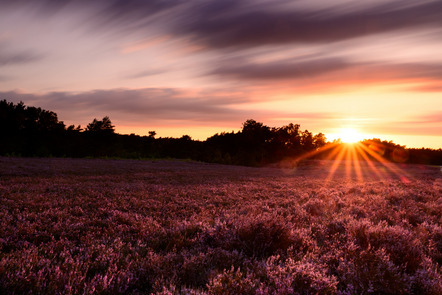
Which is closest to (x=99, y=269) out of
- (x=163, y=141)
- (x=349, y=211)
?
(x=349, y=211)

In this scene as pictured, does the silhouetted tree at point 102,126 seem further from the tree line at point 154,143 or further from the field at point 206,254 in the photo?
the field at point 206,254

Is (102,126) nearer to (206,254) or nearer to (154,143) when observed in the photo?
(154,143)

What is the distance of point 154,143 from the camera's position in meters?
66.2

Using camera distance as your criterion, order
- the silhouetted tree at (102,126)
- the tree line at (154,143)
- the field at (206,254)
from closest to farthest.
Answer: the field at (206,254), the tree line at (154,143), the silhouetted tree at (102,126)

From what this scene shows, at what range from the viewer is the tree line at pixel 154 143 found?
4547cm

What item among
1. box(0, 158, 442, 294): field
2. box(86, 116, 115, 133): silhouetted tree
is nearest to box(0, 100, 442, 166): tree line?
box(86, 116, 115, 133): silhouetted tree

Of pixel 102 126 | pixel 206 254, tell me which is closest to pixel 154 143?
pixel 102 126

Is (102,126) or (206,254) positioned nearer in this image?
(206,254)

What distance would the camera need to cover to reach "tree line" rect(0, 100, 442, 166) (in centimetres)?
4547

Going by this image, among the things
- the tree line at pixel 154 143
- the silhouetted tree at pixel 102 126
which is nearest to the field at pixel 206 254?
the tree line at pixel 154 143

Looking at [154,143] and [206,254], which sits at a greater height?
[154,143]

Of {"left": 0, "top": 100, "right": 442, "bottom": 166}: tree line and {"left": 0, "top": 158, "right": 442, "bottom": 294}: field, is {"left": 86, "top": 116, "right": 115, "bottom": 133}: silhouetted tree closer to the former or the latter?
{"left": 0, "top": 100, "right": 442, "bottom": 166}: tree line

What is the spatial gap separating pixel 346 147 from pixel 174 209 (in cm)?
8799

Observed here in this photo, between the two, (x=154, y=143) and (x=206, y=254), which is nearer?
(x=206, y=254)
